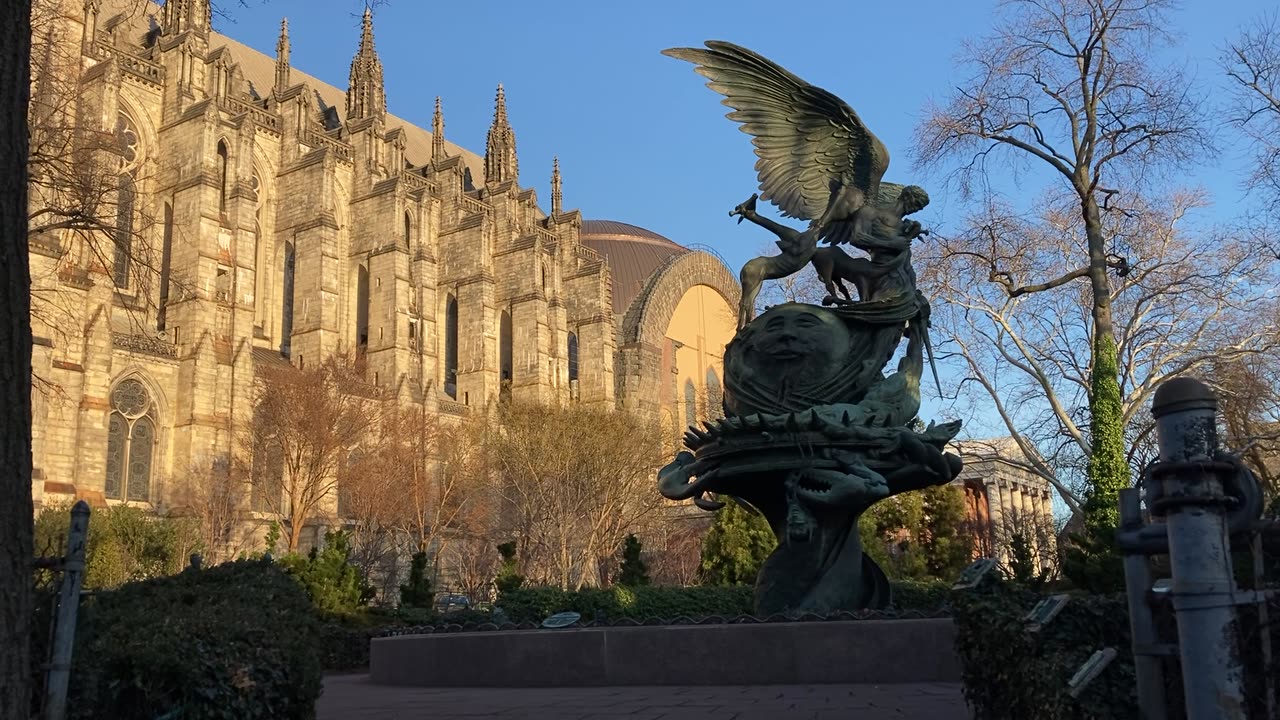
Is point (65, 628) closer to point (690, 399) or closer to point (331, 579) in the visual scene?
point (331, 579)

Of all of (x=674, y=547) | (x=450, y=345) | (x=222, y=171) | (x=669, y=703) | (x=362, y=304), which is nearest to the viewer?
(x=669, y=703)

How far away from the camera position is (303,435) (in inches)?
1437

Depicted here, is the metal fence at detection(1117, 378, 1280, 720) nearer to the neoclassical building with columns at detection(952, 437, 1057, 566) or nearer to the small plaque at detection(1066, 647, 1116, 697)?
the small plaque at detection(1066, 647, 1116, 697)

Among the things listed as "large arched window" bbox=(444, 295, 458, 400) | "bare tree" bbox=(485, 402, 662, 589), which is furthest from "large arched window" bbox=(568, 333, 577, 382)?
"bare tree" bbox=(485, 402, 662, 589)

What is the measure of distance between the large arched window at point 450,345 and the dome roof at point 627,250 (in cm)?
2096

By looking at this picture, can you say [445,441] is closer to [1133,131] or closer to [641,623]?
[1133,131]

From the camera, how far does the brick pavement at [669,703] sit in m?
6.55

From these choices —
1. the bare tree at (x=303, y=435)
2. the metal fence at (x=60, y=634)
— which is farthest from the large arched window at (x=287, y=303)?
the metal fence at (x=60, y=634)

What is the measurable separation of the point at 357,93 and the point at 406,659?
47.7 metres

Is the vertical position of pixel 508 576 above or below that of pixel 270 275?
below

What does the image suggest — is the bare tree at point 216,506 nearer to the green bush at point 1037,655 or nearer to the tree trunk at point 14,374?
the tree trunk at point 14,374

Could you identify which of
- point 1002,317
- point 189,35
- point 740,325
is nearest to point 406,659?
point 740,325

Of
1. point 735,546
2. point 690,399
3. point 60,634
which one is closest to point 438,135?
point 690,399

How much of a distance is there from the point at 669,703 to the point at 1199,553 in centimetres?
534
